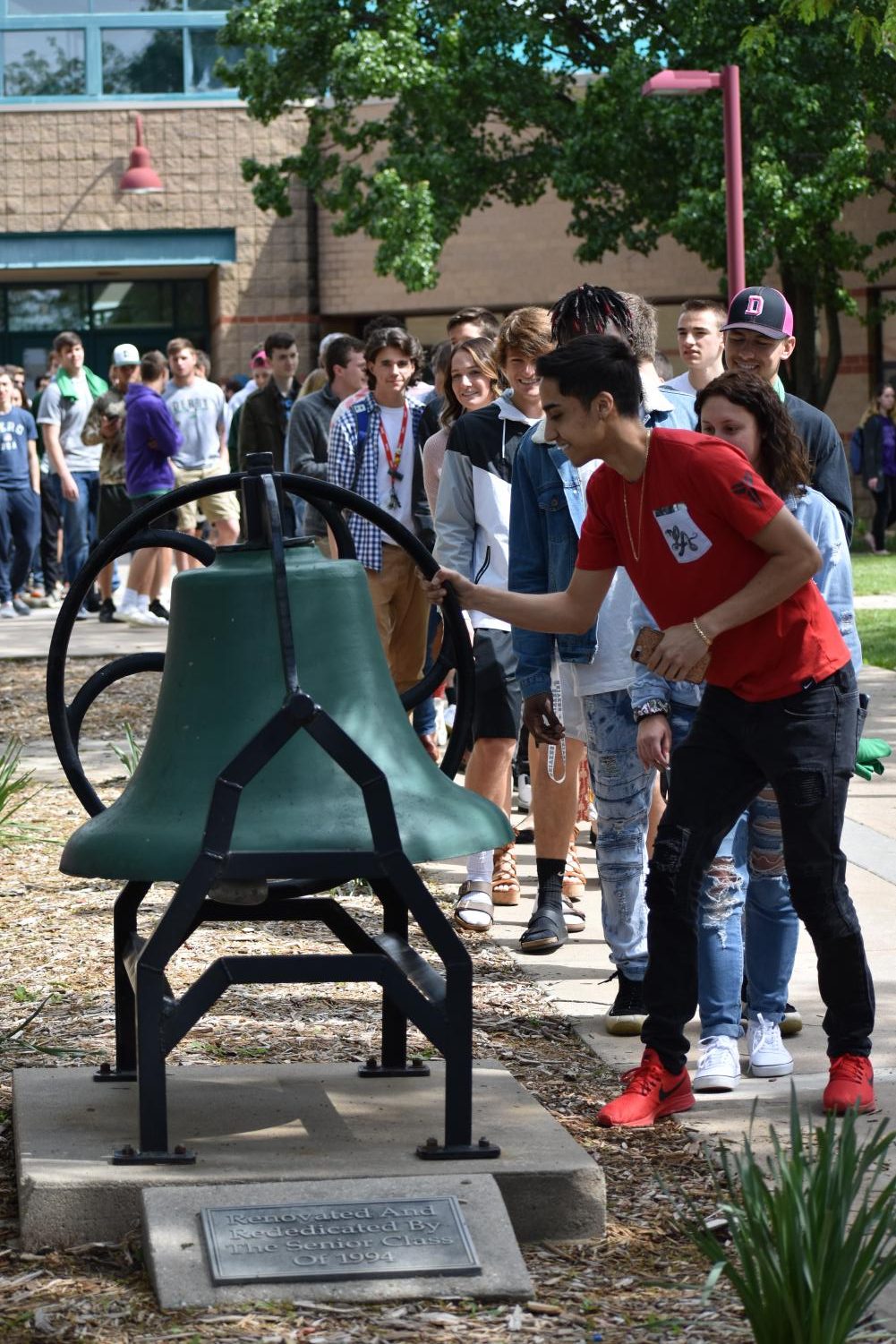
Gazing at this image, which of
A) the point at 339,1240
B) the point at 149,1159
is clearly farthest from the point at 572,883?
the point at 339,1240

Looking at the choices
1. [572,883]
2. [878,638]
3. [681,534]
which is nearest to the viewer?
[681,534]

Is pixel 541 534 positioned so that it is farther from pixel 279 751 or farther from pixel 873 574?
pixel 873 574

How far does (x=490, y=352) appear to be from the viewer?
23.6 ft

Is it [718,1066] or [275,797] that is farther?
[718,1066]

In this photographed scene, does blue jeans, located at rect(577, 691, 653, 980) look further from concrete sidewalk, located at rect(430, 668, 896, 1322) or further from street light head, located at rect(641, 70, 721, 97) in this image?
street light head, located at rect(641, 70, 721, 97)

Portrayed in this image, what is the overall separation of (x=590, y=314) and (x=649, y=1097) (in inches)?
77.1

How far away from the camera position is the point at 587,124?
85.0ft

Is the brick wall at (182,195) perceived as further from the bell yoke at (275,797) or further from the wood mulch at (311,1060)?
the bell yoke at (275,797)

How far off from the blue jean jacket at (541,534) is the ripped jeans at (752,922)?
1.01 metres

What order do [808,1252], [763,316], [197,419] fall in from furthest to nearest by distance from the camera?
[197,419]
[763,316]
[808,1252]

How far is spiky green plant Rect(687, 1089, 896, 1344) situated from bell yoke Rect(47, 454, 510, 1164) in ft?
2.89

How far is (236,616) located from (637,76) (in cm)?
2273

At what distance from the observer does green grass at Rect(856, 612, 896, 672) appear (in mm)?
13492

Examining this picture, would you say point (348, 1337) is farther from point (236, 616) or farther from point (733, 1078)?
point (733, 1078)
